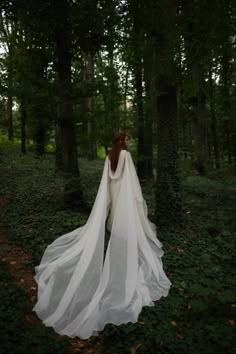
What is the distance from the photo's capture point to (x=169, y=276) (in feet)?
20.2

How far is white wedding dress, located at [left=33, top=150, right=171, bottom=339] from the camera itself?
4.70 metres

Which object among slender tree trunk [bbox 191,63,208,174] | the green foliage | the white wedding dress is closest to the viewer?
the green foliage

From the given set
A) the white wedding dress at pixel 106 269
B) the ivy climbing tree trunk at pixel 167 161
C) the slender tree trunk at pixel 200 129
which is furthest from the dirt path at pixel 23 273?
the slender tree trunk at pixel 200 129

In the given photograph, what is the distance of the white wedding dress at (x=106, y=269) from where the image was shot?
15.4 feet

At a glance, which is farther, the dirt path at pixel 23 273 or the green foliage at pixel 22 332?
the dirt path at pixel 23 273

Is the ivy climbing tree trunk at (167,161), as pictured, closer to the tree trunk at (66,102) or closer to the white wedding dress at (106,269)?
the white wedding dress at (106,269)

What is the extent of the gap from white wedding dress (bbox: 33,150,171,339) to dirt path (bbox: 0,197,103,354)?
0.13 metres

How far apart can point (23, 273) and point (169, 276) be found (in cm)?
303

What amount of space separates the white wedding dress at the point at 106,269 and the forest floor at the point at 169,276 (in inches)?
7.7

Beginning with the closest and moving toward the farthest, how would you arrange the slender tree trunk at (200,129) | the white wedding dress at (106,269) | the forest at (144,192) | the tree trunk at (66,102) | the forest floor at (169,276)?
the forest floor at (169,276), the forest at (144,192), the white wedding dress at (106,269), the tree trunk at (66,102), the slender tree trunk at (200,129)

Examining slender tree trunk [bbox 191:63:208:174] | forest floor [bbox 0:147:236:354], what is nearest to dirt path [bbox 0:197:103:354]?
forest floor [bbox 0:147:236:354]

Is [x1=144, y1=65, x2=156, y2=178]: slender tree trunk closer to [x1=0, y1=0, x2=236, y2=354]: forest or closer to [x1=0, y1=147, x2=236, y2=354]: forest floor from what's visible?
[x1=0, y1=0, x2=236, y2=354]: forest

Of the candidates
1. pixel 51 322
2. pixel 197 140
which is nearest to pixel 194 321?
pixel 51 322

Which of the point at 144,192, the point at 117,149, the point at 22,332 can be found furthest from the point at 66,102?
the point at 22,332
